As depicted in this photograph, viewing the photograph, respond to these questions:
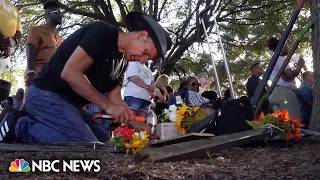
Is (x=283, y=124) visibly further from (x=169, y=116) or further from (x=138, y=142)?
(x=169, y=116)

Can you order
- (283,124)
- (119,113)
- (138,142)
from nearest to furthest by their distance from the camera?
(138,142), (119,113), (283,124)

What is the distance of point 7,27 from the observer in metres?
A: 5.53

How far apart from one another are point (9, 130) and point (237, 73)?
14.6m

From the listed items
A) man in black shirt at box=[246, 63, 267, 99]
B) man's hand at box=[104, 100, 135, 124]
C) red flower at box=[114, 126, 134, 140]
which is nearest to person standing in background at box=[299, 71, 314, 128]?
man in black shirt at box=[246, 63, 267, 99]

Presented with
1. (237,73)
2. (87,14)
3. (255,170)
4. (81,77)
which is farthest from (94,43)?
(237,73)

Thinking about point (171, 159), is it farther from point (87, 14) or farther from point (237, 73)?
point (237, 73)

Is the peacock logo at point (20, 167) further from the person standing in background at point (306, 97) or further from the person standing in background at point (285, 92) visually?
the person standing in background at point (306, 97)

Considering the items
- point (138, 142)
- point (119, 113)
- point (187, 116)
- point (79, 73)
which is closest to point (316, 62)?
point (187, 116)

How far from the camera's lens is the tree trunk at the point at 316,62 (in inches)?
196

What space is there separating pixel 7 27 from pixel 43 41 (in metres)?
0.40

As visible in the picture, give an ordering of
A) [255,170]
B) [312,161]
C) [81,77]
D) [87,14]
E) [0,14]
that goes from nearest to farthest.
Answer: [255,170] → [312,161] → [81,77] → [0,14] → [87,14]

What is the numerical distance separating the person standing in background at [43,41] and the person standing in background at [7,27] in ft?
0.68

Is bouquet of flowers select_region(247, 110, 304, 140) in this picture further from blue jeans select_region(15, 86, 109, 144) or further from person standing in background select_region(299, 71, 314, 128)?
person standing in background select_region(299, 71, 314, 128)

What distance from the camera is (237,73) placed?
18234 millimetres
